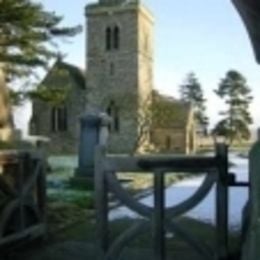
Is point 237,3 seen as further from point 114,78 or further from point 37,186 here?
point 114,78

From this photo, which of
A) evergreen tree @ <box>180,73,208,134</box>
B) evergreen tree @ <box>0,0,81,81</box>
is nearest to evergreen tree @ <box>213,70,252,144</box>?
evergreen tree @ <box>180,73,208,134</box>

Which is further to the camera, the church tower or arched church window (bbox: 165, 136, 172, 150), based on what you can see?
arched church window (bbox: 165, 136, 172, 150)

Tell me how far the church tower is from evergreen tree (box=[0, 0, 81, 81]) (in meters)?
29.0

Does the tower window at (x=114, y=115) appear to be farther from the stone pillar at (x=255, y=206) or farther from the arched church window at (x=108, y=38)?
the stone pillar at (x=255, y=206)

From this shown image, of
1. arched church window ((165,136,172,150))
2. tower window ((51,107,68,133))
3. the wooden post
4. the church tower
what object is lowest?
the wooden post

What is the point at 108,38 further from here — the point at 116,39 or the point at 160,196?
the point at 160,196

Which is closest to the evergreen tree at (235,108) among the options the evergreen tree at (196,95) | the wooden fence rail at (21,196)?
the evergreen tree at (196,95)

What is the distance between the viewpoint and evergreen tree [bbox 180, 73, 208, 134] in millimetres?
85750

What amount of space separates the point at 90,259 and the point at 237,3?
4438 millimetres

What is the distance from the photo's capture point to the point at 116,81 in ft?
185

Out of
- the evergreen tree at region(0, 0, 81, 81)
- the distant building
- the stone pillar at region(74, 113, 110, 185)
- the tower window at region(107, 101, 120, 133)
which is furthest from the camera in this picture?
the distant building

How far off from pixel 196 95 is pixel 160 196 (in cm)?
8696

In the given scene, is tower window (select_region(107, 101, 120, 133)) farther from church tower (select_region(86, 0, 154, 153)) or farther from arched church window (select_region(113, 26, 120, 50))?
arched church window (select_region(113, 26, 120, 50))

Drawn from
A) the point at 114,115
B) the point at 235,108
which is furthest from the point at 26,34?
the point at 235,108
